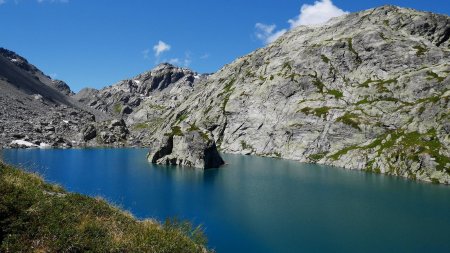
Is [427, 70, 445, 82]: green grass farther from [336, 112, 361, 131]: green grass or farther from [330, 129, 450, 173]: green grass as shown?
[336, 112, 361, 131]: green grass

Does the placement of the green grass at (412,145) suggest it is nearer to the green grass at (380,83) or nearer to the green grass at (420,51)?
the green grass at (380,83)

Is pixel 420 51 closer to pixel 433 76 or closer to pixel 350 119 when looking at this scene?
pixel 433 76

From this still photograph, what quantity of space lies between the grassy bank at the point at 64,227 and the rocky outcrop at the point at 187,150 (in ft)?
381

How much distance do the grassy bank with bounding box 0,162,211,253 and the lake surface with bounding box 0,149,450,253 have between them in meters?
8.24

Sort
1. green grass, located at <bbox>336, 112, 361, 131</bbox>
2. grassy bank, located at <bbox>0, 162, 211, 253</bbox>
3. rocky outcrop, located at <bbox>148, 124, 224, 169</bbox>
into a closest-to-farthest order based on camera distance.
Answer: grassy bank, located at <bbox>0, 162, 211, 253</bbox> → rocky outcrop, located at <bbox>148, 124, 224, 169</bbox> → green grass, located at <bbox>336, 112, 361, 131</bbox>

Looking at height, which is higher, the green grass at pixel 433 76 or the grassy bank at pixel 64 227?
the green grass at pixel 433 76

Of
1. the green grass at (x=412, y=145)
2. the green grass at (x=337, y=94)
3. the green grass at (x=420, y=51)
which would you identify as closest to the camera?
the green grass at (x=412, y=145)

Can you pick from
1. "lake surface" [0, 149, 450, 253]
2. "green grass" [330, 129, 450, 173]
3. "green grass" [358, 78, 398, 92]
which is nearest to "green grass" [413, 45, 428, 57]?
"green grass" [358, 78, 398, 92]

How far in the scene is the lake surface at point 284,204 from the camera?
166 ft

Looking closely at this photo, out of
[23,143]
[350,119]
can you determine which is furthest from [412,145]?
[23,143]

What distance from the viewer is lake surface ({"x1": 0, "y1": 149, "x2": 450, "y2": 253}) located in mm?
50469

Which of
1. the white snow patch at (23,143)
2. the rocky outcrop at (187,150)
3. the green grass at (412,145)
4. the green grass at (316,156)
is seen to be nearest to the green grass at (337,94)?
the green grass at (316,156)

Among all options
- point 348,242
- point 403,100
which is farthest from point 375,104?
point 348,242

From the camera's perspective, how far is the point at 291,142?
18762 cm
